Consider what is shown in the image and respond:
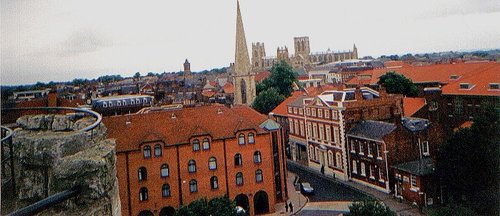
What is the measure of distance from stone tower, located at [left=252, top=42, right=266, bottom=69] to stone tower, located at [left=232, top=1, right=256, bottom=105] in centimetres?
7625

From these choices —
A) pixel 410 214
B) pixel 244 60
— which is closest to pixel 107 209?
pixel 410 214

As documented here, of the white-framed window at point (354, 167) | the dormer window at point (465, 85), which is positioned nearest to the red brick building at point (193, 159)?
the white-framed window at point (354, 167)

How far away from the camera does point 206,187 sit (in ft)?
85.8

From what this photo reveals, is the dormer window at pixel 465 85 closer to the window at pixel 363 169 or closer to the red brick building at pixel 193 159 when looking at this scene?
the window at pixel 363 169

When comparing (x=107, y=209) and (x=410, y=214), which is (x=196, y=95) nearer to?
(x=410, y=214)

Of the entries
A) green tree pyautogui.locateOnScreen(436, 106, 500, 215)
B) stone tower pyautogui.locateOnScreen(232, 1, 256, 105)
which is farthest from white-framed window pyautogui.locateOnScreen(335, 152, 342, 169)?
stone tower pyautogui.locateOnScreen(232, 1, 256, 105)

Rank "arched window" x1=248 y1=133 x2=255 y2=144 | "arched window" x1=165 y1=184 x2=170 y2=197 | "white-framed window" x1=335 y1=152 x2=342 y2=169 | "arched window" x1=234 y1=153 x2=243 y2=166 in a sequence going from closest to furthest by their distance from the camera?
"arched window" x1=165 y1=184 x2=170 y2=197 → "arched window" x1=234 y1=153 x2=243 y2=166 → "arched window" x1=248 y1=133 x2=255 y2=144 → "white-framed window" x1=335 y1=152 x2=342 y2=169

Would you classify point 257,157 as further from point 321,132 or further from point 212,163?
point 321,132

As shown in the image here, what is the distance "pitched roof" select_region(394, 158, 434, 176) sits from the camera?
2535 cm

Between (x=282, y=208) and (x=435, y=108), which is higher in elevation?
(x=435, y=108)

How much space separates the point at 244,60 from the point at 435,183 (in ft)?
142

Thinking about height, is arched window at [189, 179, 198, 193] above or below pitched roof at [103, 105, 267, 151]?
below

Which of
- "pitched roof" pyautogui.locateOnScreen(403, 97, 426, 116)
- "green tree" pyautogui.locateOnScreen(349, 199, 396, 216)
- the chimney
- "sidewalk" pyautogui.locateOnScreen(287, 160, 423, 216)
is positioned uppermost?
the chimney

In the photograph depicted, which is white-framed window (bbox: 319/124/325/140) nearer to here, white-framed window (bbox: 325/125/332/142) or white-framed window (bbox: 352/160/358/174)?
white-framed window (bbox: 325/125/332/142)
